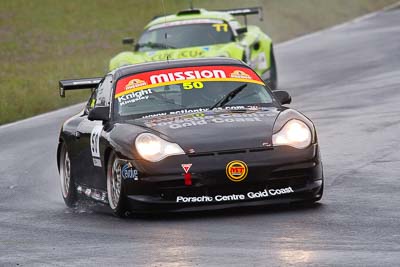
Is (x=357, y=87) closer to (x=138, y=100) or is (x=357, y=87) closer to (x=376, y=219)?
(x=138, y=100)

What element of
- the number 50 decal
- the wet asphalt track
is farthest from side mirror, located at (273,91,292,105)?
the wet asphalt track

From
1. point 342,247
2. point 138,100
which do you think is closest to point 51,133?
point 138,100

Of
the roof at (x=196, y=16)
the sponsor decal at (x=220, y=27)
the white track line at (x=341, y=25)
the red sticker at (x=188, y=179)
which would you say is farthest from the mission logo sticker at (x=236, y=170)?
the white track line at (x=341, y=25)

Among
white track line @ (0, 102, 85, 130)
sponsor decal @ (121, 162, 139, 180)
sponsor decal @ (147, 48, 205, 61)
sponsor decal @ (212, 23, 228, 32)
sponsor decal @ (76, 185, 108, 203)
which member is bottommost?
white track line @ (0, 102, 85, 130)

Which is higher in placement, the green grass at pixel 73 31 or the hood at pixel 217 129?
the hood at pixel 217 129

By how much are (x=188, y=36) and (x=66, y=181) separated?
9722 mm

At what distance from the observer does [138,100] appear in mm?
11281

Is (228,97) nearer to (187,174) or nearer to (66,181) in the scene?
(187,174)

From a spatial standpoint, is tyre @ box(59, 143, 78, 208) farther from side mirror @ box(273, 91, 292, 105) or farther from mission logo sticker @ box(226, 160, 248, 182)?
mission logo sticker @ box(226, 160, 248, 182)

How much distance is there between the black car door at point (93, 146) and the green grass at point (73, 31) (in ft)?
32.0

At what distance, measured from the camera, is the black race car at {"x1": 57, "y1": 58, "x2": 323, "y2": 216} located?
9.96m

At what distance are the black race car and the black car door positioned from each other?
0.05 feet

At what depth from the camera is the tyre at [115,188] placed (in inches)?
404

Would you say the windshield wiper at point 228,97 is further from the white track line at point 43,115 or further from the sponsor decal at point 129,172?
the white track line at point 43,115
